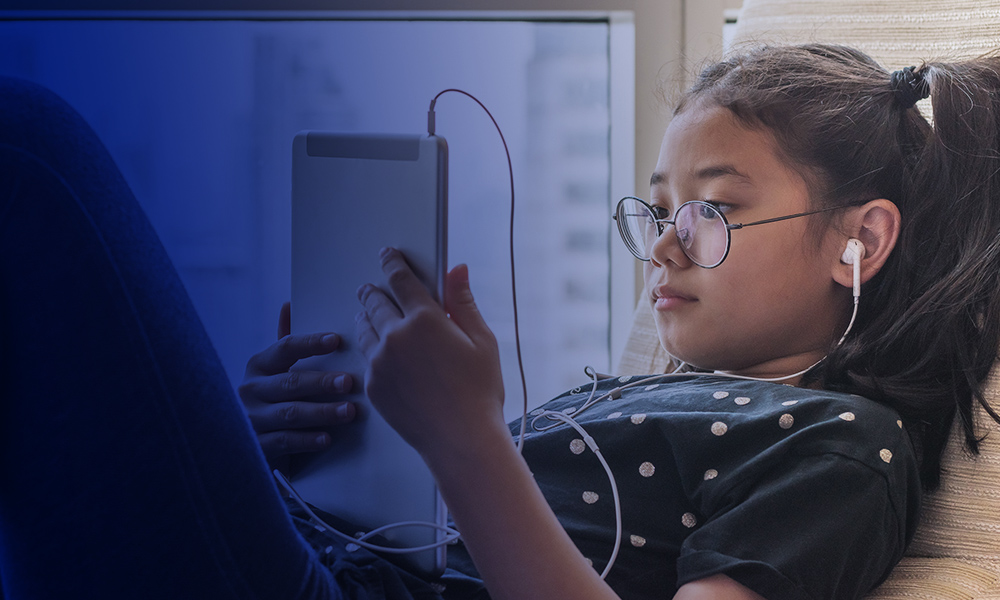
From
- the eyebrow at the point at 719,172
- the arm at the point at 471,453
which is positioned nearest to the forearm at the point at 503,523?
the arm at the point at 471,453

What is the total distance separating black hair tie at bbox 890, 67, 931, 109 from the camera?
927 mm

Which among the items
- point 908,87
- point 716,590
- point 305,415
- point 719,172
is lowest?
point 716,590

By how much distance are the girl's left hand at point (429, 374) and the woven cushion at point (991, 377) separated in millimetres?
419

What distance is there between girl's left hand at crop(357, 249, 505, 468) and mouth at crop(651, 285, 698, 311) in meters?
0.38

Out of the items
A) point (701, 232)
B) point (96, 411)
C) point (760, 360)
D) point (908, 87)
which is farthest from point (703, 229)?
point (96, 411)

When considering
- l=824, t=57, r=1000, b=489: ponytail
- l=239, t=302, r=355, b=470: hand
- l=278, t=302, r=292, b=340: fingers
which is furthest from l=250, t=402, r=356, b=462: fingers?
l=824, t=57, r=1000, b=489: ponytail

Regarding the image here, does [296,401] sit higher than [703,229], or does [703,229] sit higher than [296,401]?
[703,229]

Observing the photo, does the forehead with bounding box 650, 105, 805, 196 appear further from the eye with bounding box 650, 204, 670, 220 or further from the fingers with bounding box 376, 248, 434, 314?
the fingers with bounding box 376, 248, 434, 314

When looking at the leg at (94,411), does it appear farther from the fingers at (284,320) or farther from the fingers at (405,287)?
the fingers at (284,320)

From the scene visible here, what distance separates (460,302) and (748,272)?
0.41m

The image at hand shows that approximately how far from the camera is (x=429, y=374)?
Answer: 56cm

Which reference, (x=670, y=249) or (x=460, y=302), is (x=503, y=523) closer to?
(x=460, y=302)

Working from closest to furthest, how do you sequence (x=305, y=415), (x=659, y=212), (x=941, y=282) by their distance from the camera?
1. (x=305, y=415)
2. (x=941, y=282)
3. (x=659, y=212)

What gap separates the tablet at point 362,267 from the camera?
0.62m
